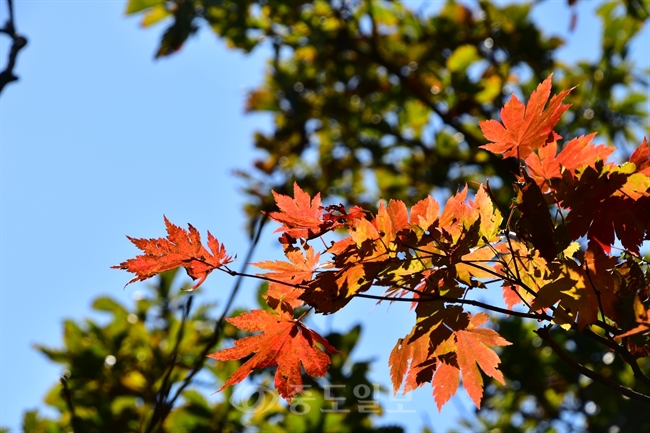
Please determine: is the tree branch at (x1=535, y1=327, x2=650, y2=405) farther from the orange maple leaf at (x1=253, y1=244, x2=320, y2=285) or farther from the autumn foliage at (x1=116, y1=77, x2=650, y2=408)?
the orange maple leaf at (x1=253, y1=244, x2=320, y2=285)

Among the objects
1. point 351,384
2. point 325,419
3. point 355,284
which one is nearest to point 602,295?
point 355,284

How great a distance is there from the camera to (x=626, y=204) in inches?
38.1

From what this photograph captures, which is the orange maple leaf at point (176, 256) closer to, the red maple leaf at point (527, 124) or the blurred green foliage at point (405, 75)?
the red maple leaf at point (527, 124)

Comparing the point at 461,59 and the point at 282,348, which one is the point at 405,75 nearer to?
the point at 461,59

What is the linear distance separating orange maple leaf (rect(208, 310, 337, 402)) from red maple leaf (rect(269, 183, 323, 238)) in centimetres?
13

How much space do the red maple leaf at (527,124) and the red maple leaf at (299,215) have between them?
0.94 feet

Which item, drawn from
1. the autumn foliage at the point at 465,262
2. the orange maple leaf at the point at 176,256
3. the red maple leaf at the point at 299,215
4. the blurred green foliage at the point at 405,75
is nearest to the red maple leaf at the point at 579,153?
the autumn foliage at the point at 465,262

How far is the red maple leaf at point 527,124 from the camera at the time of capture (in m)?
0.99

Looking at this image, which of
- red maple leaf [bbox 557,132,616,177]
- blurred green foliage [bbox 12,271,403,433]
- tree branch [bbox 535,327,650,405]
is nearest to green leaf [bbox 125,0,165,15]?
blurred green foliage [bbox 12,271,403,433]

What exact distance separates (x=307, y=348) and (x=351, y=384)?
5.75 ft

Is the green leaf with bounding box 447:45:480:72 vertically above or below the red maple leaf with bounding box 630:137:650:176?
above

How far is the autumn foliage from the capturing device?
909 mm

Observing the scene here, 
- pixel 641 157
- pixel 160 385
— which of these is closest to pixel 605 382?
pixel 641 157

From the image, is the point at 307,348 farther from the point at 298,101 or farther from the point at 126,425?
the point at 298,101
